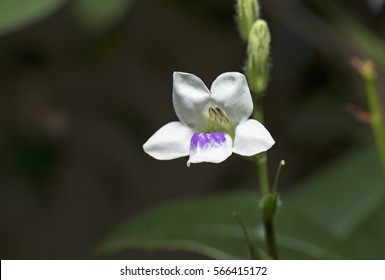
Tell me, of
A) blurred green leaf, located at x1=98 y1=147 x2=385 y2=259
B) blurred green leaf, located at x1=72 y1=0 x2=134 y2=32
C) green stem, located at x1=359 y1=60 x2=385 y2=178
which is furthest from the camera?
blurred green leaf, located at x1=72 y1=0 x2=134 y2=32

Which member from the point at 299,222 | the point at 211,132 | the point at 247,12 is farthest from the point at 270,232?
the point at 299,222

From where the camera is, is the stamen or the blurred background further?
the blurred background

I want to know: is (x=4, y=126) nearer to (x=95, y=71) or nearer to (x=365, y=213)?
(x=95, y=71)

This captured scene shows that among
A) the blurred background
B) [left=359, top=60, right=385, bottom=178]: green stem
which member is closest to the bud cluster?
[left=359, top=60, right=385, bottom=178]: green stem

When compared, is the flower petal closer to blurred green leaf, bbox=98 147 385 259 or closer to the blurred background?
blurred green leaf, bbox=98 147 385 259

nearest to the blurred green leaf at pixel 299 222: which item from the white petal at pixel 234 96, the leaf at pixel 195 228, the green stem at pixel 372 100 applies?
the leaf at pixel 195 228

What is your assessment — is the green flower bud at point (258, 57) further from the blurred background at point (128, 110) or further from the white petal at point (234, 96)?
the blurred background at point (128, 110)

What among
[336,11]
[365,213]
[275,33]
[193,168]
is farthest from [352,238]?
[193,168]

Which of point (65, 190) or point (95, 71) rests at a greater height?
point (95, 71)
